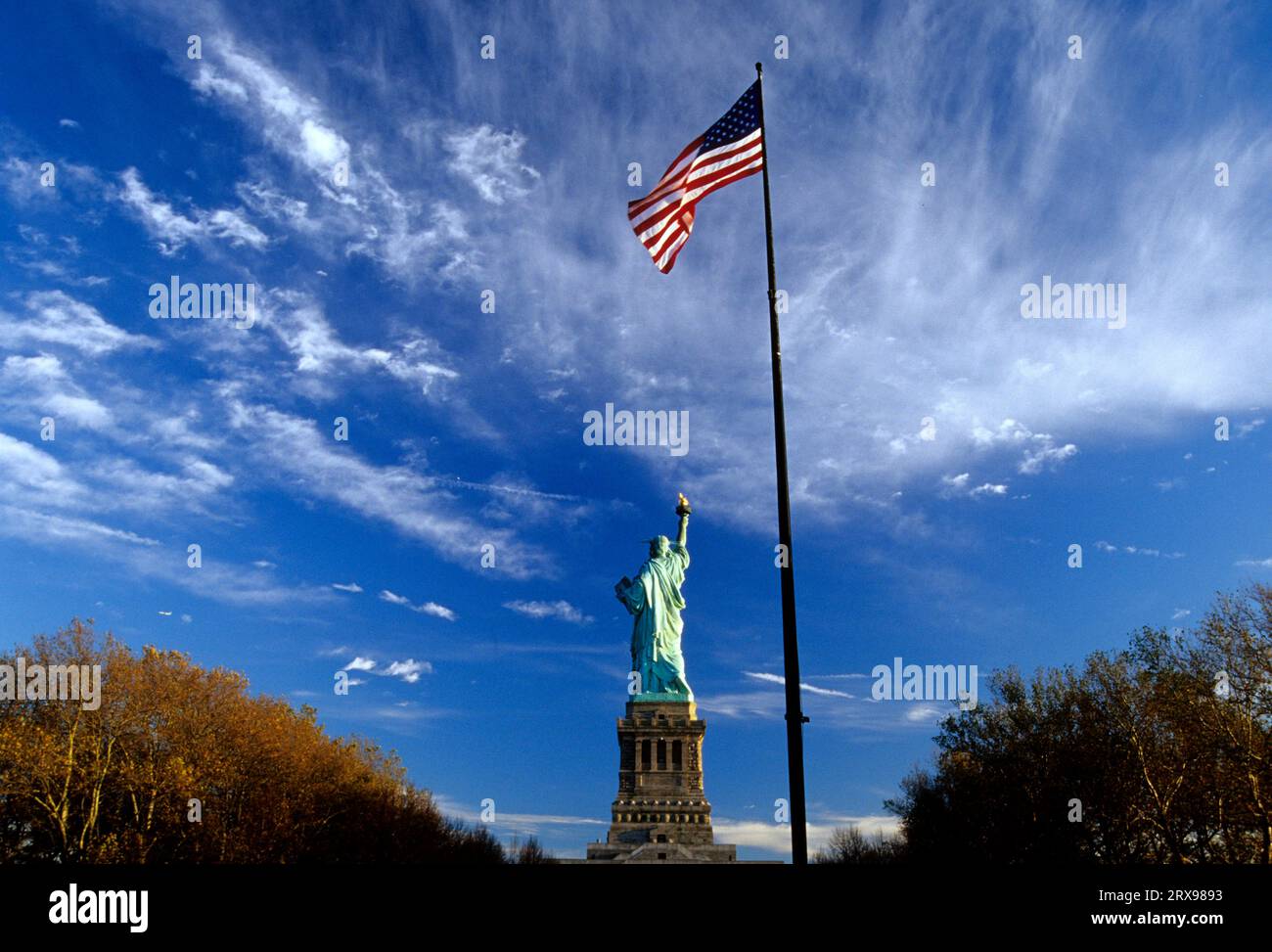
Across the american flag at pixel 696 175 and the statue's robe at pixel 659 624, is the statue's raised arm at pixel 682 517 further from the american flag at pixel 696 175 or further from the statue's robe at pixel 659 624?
the american flag at pixel 696 175

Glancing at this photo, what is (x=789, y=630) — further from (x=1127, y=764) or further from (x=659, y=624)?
(x=659, y=624)

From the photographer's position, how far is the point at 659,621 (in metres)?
72.6

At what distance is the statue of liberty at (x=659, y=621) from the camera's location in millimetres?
71250

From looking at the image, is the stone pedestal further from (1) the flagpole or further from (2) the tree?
(1) the flagpole

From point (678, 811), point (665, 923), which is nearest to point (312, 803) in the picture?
point (678, 811)

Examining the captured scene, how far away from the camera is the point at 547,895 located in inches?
504

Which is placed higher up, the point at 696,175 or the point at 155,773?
the point at 696,175

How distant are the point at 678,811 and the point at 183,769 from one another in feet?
114

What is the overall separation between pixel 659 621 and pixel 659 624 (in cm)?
23

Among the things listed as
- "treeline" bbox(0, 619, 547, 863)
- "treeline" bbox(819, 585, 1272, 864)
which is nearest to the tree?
"treeline" bbox(819, 585, 1272, 864)

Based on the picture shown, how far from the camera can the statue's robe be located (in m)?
71.6

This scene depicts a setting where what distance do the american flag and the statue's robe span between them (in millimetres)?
54532

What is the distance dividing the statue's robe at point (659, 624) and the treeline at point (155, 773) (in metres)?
26.4

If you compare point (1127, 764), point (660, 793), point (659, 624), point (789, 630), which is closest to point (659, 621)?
point (659, 624)
